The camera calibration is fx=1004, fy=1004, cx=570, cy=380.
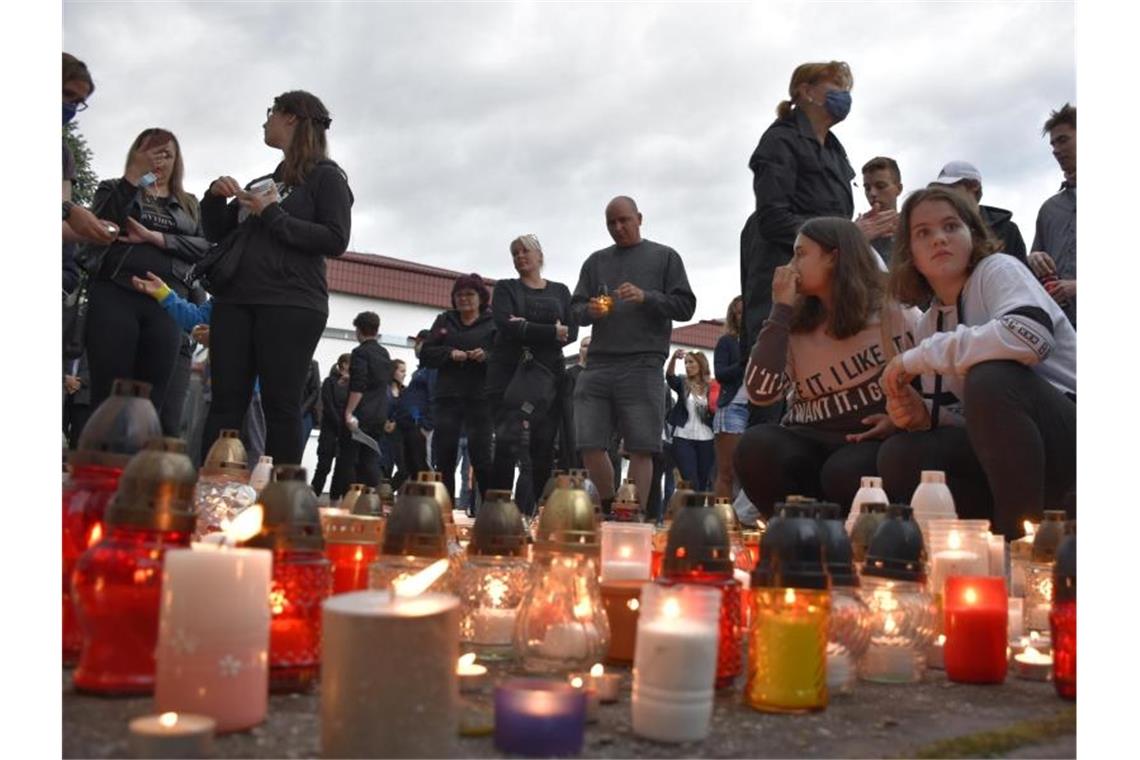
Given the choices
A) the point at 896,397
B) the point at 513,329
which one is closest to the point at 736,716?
the point at 896,397

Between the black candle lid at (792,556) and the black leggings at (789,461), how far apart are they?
175 centimetres

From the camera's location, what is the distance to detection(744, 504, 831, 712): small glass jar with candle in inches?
52.4

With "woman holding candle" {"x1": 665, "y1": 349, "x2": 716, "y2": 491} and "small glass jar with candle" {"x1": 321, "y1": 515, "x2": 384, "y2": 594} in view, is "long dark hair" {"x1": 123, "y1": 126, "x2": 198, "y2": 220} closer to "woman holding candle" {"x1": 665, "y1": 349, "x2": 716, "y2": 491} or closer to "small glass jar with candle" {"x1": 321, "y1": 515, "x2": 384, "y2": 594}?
"small glass jar with candle" {"x1": 321, "y1": 515, "x2": 384, "y2": 594}

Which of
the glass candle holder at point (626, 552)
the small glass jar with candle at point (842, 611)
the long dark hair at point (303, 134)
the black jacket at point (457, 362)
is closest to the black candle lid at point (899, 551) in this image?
the small glass jar with candle at point (842, 611)

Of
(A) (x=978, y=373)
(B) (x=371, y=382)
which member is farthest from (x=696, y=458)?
(A) (x=978, y=373)

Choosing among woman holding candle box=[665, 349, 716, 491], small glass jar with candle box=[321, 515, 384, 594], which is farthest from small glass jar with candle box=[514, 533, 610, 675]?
woman holding candle box=[665, 349, 716, 491]

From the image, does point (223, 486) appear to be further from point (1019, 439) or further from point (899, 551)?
point (1019, 439)

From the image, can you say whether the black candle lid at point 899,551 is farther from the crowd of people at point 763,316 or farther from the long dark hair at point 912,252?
the long dark hair at point 912,252

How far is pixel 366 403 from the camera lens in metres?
7.32

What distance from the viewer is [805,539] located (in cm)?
134

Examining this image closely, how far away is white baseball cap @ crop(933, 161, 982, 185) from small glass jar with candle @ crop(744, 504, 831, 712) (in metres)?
3.00

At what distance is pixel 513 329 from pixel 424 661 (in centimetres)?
425

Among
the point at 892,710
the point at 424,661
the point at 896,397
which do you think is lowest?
the point at 892,710

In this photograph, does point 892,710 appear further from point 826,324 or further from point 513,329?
point 513,329
